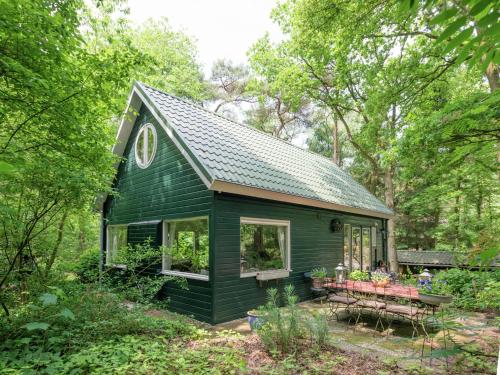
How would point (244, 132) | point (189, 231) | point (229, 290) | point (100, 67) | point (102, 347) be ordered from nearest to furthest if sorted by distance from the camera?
point (102, 347), point (100, 67), point (229, 290), point (189, 231), point (244, 132)

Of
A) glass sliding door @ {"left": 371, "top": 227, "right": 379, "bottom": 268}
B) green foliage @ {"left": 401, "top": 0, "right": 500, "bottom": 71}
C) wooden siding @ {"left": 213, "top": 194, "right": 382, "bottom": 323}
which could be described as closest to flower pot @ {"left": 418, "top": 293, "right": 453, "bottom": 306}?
wooden siding @ {"left": 213, "top": 194, "right": 382, "bottom": 323}

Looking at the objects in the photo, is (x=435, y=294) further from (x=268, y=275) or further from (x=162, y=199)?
(x=162, y=199)

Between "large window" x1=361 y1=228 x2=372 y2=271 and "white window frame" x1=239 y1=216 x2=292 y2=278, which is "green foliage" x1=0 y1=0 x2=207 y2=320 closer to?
"white window frame" x1=239 y1=216 x2=292 y2=278

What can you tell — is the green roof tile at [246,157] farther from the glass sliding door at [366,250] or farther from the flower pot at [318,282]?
the flower pot at [318,282]

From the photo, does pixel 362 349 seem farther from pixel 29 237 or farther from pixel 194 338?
pixel 29 237

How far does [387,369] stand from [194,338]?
2.66 meters

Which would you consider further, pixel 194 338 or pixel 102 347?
pixel 194 338

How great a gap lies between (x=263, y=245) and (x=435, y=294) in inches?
138

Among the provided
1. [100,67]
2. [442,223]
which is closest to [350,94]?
[442,223]

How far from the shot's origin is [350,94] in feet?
48.9

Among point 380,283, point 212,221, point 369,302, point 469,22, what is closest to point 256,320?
point 212,221

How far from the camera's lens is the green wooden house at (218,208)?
6219 millimetres

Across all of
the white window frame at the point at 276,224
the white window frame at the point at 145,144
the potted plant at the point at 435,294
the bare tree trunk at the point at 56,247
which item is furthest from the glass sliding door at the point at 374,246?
the bare tree trunk at the point at 56,247

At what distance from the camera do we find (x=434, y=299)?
16.1ft
